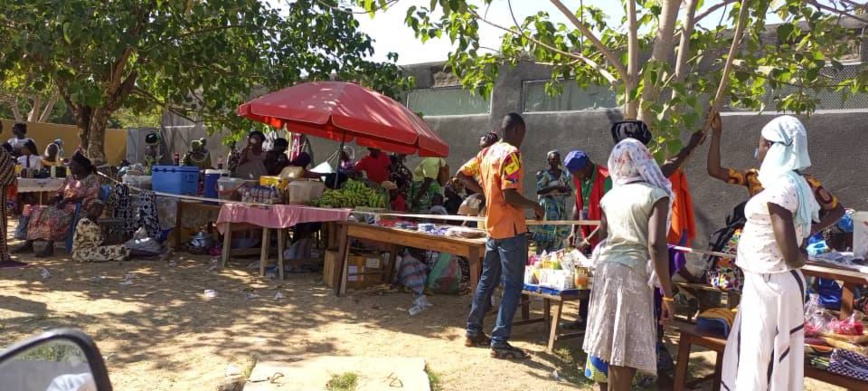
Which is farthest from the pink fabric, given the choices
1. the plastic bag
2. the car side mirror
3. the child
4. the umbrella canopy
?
the child

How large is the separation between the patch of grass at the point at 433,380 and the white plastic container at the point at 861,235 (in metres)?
3.15

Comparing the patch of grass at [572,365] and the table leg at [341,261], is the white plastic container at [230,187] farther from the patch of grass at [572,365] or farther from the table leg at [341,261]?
the patch of grass at [572,365]

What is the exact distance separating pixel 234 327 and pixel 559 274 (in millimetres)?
2820

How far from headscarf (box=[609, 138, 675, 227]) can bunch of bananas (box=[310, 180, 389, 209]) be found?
4.26 meters

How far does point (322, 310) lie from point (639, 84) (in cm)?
367

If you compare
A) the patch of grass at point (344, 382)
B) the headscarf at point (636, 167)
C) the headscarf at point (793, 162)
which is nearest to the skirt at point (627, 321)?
the headscarf at point (636, 167)

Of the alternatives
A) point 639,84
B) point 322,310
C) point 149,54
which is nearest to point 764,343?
point 639,84

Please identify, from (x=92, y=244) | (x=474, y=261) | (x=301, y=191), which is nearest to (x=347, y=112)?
(x=301, y=191)

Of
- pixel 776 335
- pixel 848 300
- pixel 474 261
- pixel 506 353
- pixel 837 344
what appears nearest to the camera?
pixel 776 335

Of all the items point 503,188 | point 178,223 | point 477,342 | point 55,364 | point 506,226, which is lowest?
point 477,342

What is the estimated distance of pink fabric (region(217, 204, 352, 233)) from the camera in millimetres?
6988

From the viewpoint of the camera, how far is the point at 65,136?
75.0 ft

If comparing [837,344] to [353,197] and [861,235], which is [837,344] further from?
[353,197]

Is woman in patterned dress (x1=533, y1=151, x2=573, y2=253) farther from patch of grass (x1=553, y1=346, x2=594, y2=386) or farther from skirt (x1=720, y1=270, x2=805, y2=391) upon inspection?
skirt (x1=720, y1=270, x2=805, y2=391)
